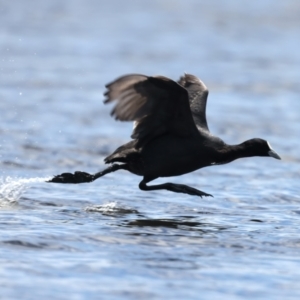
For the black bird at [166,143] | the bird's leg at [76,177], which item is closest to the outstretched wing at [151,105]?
the black bird at [166,143]

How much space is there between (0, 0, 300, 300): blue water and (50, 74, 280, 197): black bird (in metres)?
0.44

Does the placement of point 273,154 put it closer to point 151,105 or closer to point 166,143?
point 166,143

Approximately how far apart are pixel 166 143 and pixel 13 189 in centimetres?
169

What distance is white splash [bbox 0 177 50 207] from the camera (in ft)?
29.3

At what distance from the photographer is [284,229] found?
8312mm

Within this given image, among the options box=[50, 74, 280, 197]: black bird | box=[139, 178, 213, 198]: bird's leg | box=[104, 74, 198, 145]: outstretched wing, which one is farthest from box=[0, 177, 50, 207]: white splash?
box=[104, 74, 198, 145]: outstretched wing

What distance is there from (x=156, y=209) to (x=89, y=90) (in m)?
8.72

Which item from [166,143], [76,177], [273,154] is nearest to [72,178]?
[76,177]

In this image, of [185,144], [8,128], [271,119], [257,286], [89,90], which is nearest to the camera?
[257,286]

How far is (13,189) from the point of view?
9297 millimetres

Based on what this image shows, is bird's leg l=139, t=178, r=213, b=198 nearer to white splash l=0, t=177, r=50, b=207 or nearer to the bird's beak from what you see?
the bird's beak

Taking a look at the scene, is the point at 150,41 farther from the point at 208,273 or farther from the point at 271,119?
the point at 208,273

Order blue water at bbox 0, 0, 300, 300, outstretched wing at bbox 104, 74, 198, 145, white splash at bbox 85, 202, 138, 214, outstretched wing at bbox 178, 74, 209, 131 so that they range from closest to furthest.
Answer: blue water at bbox 0, 0, 300, 300 → outstretched wing at bbox 104, 74, 198, 145 → white splash at bbox 85, 202, 138, 214 → outstretched wing at bbox 178, 74, 209, 131

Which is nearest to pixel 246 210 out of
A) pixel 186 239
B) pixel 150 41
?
pixel 186 239
